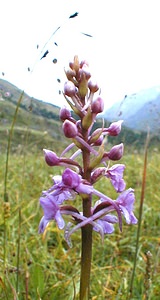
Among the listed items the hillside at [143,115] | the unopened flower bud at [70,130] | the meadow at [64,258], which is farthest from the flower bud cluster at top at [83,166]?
the hillside at [143,115]

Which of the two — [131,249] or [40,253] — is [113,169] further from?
[131,249]

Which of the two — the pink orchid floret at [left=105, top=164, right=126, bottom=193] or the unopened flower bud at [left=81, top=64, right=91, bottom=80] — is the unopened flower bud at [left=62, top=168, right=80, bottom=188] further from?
the unopened flower bud at [left=81, top=64, right=91, bottom=80]

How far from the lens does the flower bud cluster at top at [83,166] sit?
127 centimetres

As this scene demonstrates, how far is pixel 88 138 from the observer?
135cm

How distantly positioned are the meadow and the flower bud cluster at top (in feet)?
0.59

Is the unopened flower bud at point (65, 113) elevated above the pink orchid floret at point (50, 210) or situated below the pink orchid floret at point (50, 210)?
above

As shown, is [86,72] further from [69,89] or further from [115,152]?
[115,152]

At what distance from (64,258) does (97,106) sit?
1.41 m

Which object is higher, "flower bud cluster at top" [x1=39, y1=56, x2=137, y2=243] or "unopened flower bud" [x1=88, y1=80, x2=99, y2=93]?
"unopened flower bud" [x1=88, y1=80, x2=99, y2=93]

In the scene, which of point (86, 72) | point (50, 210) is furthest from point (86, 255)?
point (86, 72)

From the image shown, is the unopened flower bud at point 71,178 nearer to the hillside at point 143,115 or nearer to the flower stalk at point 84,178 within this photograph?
the flower stalk at point 84,178

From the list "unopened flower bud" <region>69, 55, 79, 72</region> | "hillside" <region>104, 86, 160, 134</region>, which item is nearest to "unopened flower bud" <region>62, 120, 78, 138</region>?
"unopened flower bud" <region>69, 55, 79, 72</region>

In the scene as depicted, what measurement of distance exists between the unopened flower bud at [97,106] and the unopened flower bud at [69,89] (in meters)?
0.08

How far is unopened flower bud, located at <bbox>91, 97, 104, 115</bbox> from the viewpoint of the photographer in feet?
4.36
